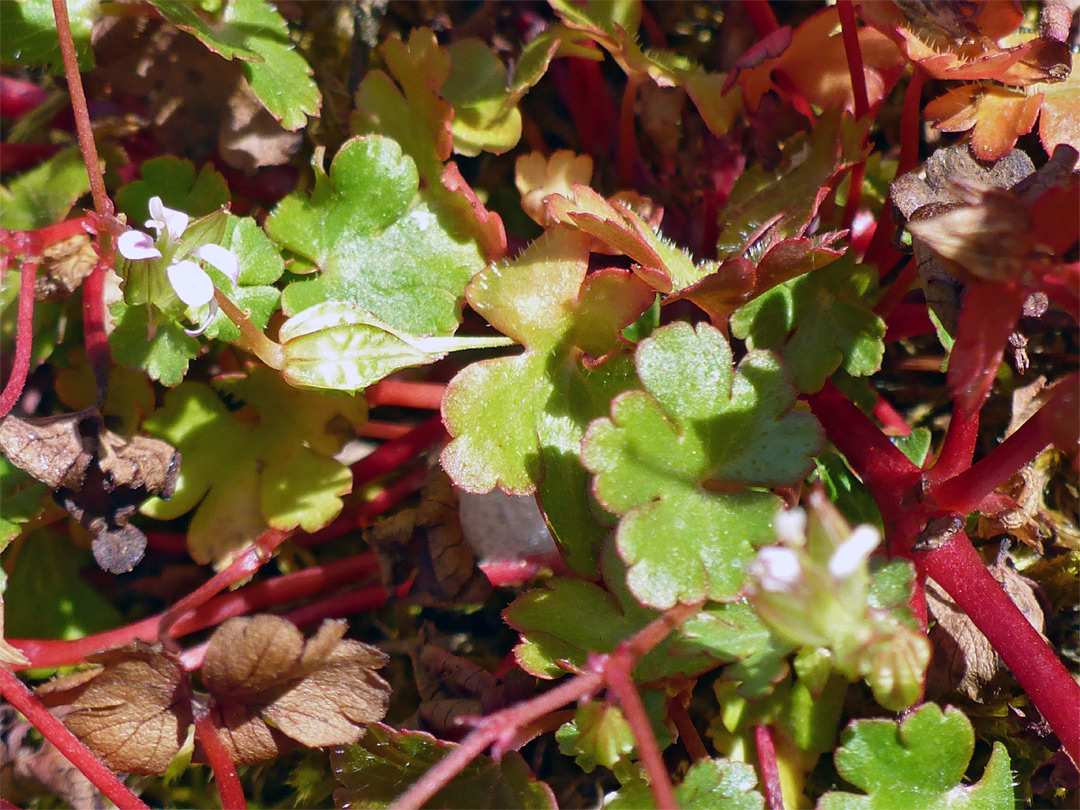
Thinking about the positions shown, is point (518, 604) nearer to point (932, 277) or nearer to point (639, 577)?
point (639, 577)

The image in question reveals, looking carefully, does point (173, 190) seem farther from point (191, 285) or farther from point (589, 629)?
point (589, 629)

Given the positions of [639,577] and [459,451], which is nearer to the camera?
[639,577]

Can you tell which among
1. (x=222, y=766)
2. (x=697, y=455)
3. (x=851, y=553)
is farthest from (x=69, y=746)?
(x=851, y=553)

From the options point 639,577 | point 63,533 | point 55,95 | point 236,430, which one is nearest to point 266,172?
point 55,95

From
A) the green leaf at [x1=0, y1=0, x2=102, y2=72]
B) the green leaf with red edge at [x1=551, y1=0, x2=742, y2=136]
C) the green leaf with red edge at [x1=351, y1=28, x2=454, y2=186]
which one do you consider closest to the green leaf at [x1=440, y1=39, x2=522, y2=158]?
the green leaf with red edge at [x1=351, y1=28, x2=454, y2=186]

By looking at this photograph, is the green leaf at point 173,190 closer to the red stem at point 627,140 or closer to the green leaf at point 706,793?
the red stem at point 627,140

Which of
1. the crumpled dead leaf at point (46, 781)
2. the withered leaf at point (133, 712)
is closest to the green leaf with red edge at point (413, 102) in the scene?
the withered leaf at point (133, 712)
